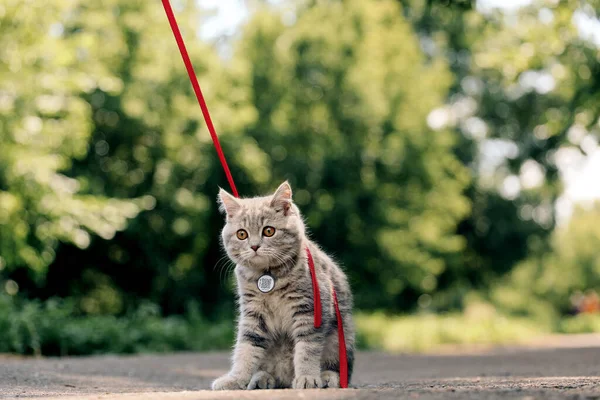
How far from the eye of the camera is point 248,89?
28.6 metres

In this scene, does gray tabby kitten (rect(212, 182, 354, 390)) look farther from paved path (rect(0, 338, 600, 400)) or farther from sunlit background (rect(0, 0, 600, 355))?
sunlit background (rect(0, 0, 600, 355))

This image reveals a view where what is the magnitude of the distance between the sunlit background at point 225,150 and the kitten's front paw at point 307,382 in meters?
9.29

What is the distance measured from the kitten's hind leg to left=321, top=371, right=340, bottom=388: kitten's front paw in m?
0.38

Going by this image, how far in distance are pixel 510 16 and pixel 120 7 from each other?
11591 millimetres

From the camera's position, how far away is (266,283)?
641 centimetres

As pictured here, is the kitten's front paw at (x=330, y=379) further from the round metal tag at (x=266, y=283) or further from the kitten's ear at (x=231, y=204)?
the kitten's ear at (x=231, y=204)

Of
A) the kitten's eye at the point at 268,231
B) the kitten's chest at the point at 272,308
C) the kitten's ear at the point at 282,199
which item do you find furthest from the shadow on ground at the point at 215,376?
the kitten's ear at the point at 282,199

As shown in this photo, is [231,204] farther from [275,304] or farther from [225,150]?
[225,150]

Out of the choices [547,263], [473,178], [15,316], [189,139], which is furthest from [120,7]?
[547,263]

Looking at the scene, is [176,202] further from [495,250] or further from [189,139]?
[495,250]

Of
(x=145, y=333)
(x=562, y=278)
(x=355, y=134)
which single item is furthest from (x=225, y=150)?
(x=562, y=278)

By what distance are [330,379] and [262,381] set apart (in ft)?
1.63

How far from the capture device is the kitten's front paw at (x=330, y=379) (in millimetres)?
6348

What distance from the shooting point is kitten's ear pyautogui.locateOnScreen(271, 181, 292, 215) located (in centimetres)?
657
